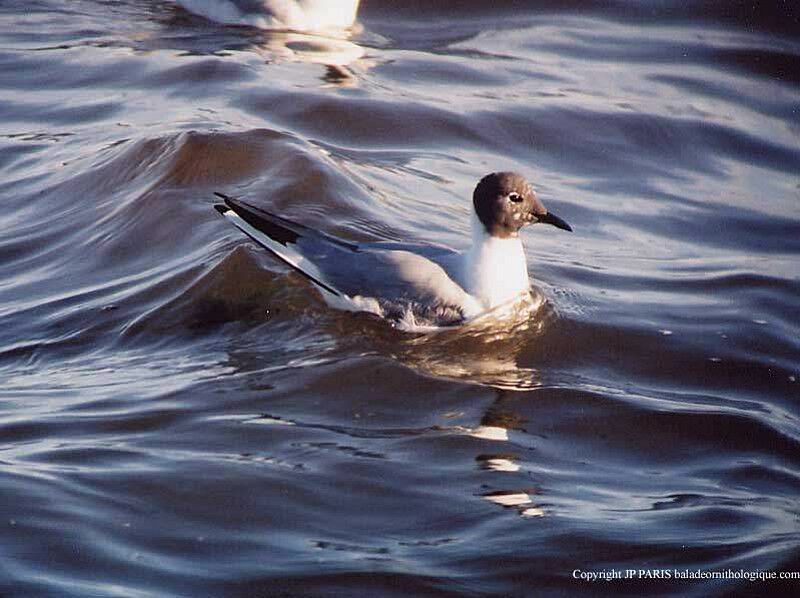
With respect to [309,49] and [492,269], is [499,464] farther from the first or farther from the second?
[309,49]

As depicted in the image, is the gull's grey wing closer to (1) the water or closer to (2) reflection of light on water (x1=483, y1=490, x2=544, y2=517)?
(1) the water

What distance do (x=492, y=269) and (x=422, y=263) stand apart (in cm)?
39

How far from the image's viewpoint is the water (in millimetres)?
5625

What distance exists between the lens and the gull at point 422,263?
790 cm

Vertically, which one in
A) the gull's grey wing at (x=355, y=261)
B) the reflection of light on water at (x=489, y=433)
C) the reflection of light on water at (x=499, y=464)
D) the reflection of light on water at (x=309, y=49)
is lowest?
the reflection of light on water at (x=489, y=433)

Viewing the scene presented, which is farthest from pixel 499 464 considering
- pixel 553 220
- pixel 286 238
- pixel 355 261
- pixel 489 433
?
pixel 286 238

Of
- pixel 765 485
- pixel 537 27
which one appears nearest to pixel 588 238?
pixel 765 485

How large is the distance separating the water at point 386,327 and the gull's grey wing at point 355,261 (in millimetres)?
225

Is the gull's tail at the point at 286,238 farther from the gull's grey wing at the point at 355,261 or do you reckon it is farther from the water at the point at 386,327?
the water at the point at 386,327

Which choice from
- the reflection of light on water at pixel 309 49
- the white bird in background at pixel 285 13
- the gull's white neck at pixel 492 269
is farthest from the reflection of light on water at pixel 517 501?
the white bird in background at pixel 285 13

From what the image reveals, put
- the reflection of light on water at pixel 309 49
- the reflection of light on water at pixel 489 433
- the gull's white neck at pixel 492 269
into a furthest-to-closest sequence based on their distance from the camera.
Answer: the reflection of light on water at pixel 309 49 < the gull's white neck at pixel 492 269 < the reflection of light on water at pixel 489 433

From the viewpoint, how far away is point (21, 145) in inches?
435

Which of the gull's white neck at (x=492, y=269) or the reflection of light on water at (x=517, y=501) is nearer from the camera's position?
the reflection of light on water at (x=517, y=501)

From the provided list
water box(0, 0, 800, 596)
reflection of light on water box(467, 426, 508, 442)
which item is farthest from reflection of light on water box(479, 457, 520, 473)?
reflection of light on water box(467, 426, 508, 442)
